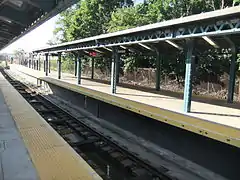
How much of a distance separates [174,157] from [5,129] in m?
4.23

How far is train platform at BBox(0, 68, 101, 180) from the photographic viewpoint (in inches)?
125

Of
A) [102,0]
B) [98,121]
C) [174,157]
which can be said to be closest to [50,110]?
[98,121]

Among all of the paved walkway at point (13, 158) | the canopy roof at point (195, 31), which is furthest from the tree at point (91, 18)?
the paved walkway at point (13, 158)

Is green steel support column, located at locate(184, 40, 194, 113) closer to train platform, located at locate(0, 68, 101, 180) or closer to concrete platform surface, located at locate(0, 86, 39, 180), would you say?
train platform, located at locate(0, 68, 101, 180)

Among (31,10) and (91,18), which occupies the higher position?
(91,18)

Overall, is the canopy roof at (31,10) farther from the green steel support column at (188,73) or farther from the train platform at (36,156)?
the train platform at (36,156)

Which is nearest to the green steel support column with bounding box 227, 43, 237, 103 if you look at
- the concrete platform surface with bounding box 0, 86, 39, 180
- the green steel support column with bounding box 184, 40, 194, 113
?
the green steel support column with bounding box 184, 40, 194, 113

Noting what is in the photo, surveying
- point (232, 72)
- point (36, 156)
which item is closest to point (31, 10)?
point (232, 72)

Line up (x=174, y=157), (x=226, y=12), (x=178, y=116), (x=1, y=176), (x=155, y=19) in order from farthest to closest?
(x=155, y=19) → (x=174, y=157) → (x=178, y=116) → (x=226, y=12) → (x=1, y=176)

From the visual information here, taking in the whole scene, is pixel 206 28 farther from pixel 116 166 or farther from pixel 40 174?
pixel 40 174

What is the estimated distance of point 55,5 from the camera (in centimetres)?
1136

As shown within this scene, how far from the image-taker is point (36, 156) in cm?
378

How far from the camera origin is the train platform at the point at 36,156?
10.4 feet

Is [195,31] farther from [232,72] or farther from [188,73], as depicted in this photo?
[232,72]
